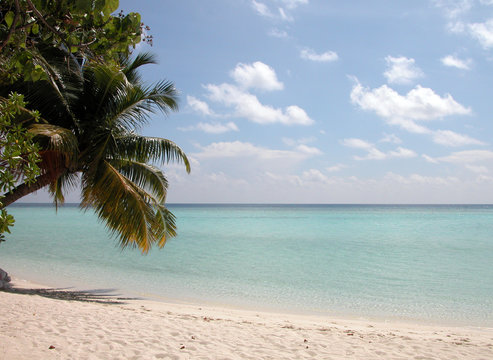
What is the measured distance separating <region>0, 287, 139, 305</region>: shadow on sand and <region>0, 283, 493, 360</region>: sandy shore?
5.34 ft

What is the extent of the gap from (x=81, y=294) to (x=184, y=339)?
5693 millimetres

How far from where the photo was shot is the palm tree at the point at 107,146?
302 inches

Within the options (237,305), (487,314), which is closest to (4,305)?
(237,305)

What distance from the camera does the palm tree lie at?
7660 millimetres

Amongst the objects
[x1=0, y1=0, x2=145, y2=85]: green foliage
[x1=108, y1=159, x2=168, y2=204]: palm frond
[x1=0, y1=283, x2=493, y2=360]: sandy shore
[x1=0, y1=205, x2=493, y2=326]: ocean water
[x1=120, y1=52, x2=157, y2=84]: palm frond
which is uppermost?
[x1=120, y1=52, x2=157, y2=84]: palm frond

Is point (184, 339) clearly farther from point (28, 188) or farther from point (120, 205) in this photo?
point (28, 188)

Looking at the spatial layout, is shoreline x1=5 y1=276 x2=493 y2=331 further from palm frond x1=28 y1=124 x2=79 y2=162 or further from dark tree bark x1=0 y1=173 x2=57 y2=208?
palm frond x1=28 y1=124 x2=79 y2=162

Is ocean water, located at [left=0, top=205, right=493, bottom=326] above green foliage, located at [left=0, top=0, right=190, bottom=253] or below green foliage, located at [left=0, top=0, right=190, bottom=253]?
below

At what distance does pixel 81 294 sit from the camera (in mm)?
9883

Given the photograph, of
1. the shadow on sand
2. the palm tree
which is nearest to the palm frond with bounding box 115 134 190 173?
the palm tree

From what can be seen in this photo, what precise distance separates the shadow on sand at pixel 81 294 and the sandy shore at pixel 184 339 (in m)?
1.63

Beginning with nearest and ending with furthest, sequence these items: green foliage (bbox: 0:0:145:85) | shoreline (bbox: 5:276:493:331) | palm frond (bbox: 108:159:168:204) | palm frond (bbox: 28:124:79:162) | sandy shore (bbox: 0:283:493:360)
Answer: green foliage (bbox: 0:0:145:85)
sandy shore (bbox: 0:283:493:360)
palm frond (bbox: 28:124:79:162)
shoreline (bbox: 5:276:493:331)
palm frond (bbox: 108:159:168:204)

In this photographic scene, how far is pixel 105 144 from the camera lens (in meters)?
7.86

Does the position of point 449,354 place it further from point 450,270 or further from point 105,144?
point 450,270
